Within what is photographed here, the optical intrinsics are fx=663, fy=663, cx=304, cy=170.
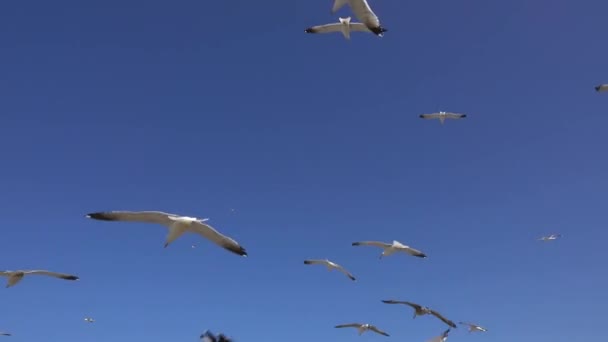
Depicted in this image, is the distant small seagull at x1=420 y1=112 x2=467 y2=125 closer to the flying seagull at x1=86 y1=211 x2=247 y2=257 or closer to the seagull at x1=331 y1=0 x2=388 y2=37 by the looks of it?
the seagull at x1=331 y1=0 x2=388 y2=37

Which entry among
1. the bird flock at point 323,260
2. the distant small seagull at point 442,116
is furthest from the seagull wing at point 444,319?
the distant small seagull at point 442,116

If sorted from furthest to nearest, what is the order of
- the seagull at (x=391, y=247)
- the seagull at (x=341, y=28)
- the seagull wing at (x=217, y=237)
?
the seagull at (x=391, y=247) < the seagull at (x=341, y=28) < the seagull wing at (x=217, y=237)

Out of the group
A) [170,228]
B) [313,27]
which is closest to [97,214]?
[170,228]

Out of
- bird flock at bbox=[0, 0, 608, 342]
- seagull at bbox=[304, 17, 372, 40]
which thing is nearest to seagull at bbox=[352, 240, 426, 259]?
bird flock at bbox=[0, 0, 608, 342]

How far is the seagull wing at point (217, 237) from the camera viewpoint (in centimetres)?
1859

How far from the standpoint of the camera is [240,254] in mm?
18375

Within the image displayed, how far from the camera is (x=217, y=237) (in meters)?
19.2

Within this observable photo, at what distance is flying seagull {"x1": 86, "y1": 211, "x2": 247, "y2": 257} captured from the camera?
61.5 ft

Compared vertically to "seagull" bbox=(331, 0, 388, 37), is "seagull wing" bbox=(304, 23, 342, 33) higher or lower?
higher

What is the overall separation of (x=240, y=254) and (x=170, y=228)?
137 inches

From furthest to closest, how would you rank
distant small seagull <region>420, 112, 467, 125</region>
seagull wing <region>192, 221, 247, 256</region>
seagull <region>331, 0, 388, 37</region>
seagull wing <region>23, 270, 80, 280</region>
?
distant small seagull <region>420, 112, 467, 125</region>
seagull wing <region>23, 270, 80, 280</region>
seagull <region>331, 0, 388, 37</region>
seagull wing <region>192, 221, 247, 256</region>

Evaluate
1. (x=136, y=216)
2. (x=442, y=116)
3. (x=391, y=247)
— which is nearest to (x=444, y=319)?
(x=391, y=247)

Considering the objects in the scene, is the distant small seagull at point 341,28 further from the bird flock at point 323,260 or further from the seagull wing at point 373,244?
the seagull wing at point 373,244

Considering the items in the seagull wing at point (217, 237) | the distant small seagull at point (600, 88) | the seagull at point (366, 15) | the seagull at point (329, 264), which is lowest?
the seagull wing at point (217, 237)
